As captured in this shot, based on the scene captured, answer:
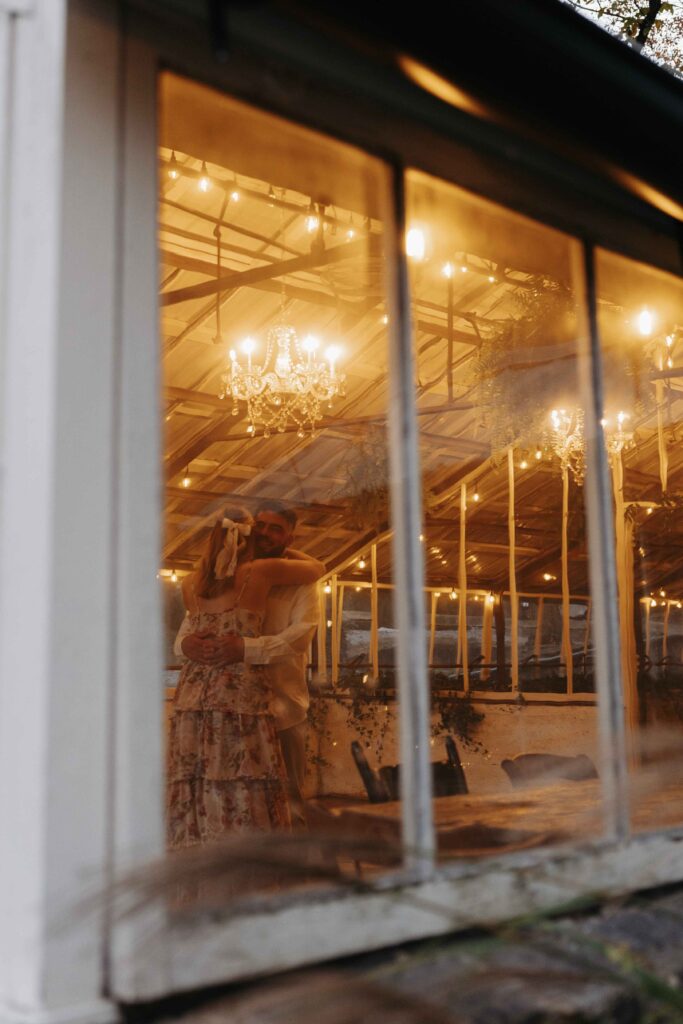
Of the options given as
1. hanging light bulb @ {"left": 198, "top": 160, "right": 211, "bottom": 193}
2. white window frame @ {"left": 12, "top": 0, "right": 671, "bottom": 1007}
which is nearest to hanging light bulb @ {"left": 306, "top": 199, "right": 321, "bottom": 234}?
hanging light bulb @ {"left": 198, "top": 160, "right": 211, "bottom": 193}

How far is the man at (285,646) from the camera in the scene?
441 cm

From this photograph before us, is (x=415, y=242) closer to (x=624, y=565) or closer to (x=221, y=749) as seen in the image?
(x=221, y=749)

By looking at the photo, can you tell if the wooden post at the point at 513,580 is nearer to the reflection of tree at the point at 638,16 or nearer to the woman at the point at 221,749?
the woman at the point at 221,749

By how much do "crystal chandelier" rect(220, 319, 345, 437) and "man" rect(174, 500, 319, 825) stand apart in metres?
1.11

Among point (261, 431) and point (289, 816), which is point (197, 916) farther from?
→ point (261, 431)

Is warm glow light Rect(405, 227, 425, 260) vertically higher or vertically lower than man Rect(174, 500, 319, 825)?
higher

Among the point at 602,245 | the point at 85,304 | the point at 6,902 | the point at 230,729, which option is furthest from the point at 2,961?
the point at 230,729

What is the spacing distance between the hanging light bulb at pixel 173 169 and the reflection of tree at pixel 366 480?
3.24 m

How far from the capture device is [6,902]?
1.65m

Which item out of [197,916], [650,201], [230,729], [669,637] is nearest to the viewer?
[197,916]

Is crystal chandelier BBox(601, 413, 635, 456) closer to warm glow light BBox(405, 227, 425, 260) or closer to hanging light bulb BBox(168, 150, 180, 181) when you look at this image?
hanging light bulb BBox(168, 150, 180, 181)

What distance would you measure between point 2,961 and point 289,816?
260cm

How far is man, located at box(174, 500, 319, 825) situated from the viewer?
14.5ft

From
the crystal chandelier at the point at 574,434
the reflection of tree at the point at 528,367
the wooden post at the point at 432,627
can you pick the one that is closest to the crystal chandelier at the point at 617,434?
the crystal chandelier at the point at 574,434
